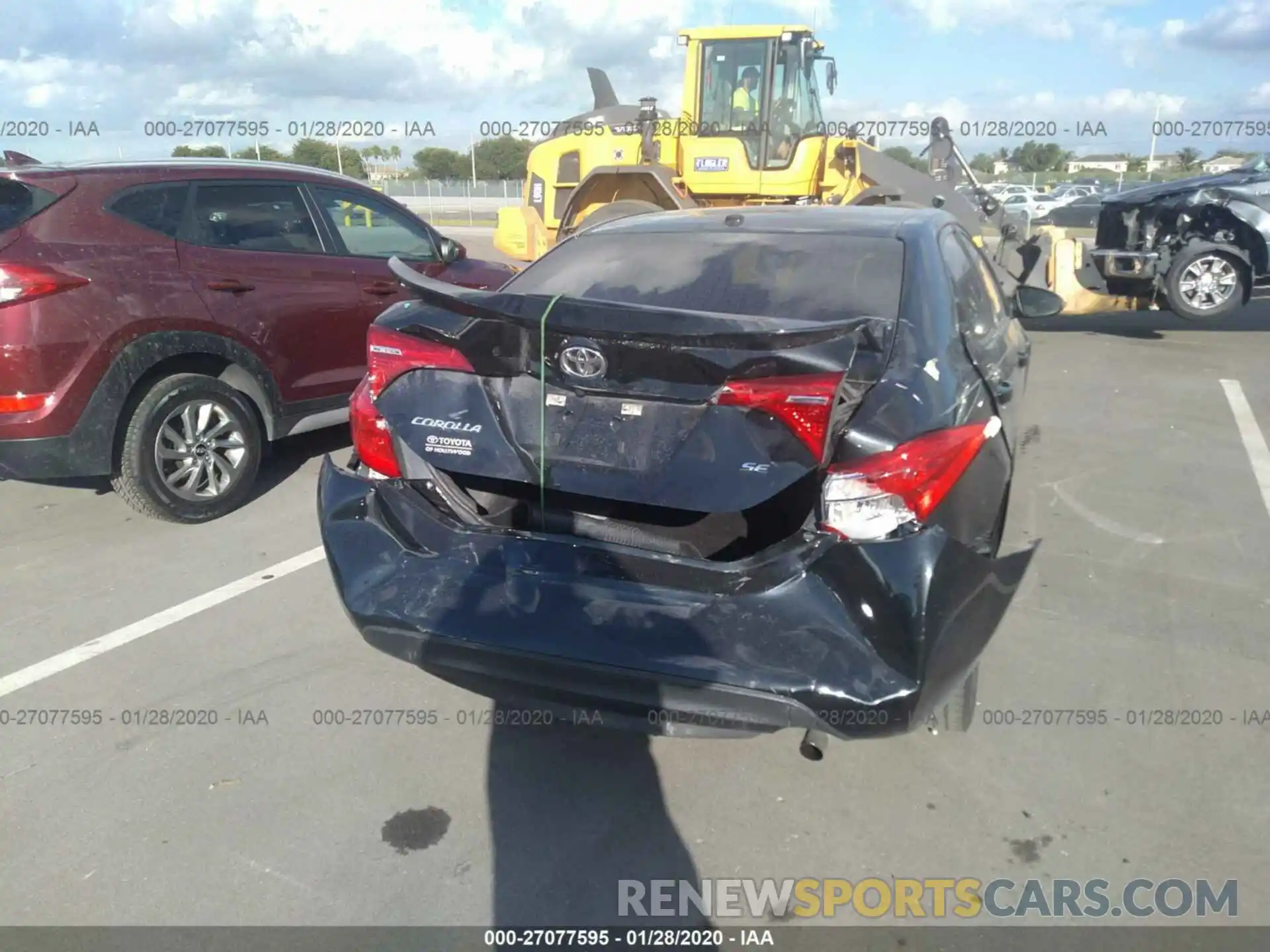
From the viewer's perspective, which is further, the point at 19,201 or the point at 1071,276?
the point at 1071,276

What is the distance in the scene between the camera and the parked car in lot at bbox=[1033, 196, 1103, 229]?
54.4 feet

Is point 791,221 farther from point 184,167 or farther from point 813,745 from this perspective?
point 184,167

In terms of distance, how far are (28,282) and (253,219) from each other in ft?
4.73

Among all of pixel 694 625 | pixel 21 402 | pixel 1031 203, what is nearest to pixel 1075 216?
pixel 1031 203

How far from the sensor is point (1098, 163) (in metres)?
62.7

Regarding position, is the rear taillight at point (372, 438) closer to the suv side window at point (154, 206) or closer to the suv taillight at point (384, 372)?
the suv taillight at point (384, 372)

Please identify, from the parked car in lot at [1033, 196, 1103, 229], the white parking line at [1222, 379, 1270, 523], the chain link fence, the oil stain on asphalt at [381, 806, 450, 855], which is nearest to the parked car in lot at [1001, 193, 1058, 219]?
the parked car in lot at [1033, 196, 1103, 229]

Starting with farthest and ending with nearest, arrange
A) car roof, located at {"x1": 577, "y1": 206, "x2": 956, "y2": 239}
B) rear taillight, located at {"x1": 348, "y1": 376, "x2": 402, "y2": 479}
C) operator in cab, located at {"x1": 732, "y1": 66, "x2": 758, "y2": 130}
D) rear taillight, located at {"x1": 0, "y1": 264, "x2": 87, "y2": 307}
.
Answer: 1. operator in cab, located at {"x1": 732, "y1": 66, "x2": 758, "y2": 130}
2. rear taillight, located at {"x1": 0, "y1": 264, "x2": 87, "y2": 307}
3. car roof, located at {"x1": 577, "y1": 206, "x2": 956, "y2": 239}
4. rear taillight, located at {"x1": 348, "y1": 376, "x2": 402, "y2": 479}

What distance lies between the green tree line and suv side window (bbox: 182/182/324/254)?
3653 centimetres

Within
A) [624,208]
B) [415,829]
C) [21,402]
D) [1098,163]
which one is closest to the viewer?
[415,829]

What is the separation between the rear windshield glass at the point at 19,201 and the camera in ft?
14.7

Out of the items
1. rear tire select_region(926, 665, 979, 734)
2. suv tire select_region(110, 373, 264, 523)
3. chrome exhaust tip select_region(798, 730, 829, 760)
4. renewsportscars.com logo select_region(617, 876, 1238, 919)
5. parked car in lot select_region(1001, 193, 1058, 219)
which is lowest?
renewsportscars.com logo select_region(617, 876, 1238, 919)

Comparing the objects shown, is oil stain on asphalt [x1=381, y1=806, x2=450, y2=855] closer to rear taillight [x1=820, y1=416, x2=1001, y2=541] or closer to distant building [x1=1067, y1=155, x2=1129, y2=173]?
rear taillight [x1=820, y1=416, x2=1001, y2=541]

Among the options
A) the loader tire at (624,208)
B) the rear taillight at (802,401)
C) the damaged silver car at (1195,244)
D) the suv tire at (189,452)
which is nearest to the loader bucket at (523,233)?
the loader tire at (624,208)
